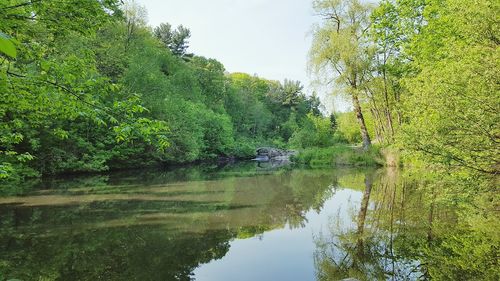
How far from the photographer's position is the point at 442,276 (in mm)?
6164

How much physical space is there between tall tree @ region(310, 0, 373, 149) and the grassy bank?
1109 millimetres

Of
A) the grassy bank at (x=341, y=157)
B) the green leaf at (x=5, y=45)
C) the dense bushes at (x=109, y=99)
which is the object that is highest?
the dense bushes at (x=109, y=99)

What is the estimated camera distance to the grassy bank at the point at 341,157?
30.1 m

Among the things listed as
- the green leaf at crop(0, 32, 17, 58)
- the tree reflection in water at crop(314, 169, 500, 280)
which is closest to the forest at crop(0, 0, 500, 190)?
the green leaf at crop(0, 32, 17, 58)

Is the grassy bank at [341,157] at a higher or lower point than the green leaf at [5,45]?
lower

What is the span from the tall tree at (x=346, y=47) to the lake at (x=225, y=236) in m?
15.7

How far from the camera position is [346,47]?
2855 cm

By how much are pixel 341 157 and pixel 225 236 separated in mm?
24676

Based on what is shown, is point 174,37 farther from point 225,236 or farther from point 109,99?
point 225,236

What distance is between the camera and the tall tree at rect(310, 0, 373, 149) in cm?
2859

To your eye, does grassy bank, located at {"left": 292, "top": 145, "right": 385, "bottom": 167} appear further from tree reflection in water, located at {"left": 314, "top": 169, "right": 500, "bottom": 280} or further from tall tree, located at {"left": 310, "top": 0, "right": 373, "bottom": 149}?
tree reflection in water, located at {"left": 314, "top": 169, "right": 500, "bottom": 280}

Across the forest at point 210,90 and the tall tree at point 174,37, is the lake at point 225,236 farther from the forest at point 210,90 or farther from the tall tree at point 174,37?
the tall tree at point 174,37

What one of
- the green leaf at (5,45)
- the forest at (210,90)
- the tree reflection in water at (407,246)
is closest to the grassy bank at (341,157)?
the forest at (210,90)

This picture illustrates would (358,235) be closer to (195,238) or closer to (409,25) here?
(195,238)
